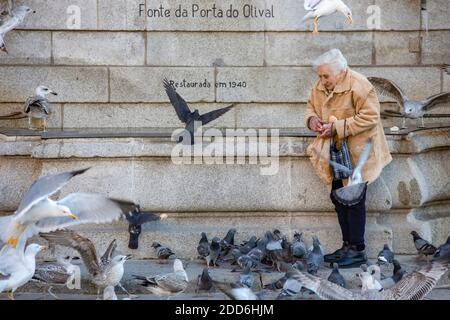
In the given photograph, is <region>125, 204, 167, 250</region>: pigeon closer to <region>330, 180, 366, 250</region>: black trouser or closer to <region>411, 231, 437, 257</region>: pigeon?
<region>330, 180, 366, 250</region>: black trouser

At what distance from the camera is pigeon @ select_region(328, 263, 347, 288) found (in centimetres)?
954

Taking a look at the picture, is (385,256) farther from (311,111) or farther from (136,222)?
(136,222)

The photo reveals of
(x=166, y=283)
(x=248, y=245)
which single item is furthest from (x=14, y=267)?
(x=248, y=245)

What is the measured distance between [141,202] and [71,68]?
138 inches

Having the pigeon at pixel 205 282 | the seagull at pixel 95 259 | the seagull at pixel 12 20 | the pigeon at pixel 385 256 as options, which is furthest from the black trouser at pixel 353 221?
the seagull at pixel 12 20

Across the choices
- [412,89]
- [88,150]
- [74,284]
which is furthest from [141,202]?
[412,89]

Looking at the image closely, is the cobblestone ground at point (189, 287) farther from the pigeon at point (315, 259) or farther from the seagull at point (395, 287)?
the seagull at point (395, 287)

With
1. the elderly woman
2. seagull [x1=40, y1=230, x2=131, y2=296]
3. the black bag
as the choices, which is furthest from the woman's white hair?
seagull [x1=40, y1=230, x2=131, y2=296]

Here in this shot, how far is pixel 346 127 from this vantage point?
10266 millimetres

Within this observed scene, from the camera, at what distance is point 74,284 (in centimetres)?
988

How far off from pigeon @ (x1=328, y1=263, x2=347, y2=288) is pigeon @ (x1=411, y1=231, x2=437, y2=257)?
4.29 ft

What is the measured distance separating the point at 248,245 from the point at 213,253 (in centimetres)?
36
